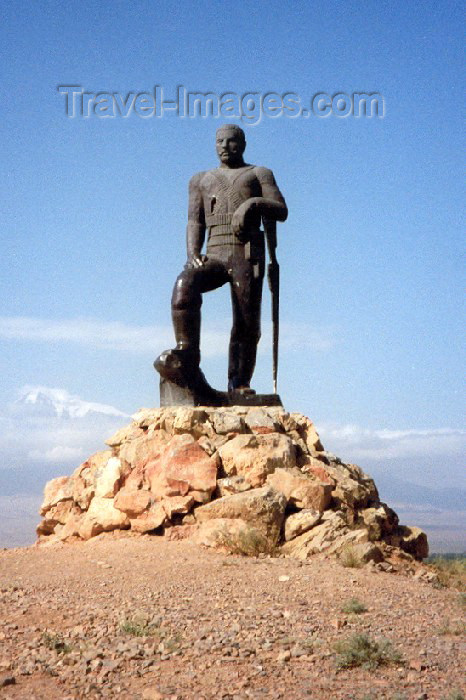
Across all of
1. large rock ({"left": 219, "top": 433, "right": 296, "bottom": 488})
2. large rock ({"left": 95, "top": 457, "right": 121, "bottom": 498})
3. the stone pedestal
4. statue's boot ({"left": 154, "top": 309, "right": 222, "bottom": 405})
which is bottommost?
large rock ({"left": 95, "top": 457, "right": 121, "bottom": 498})

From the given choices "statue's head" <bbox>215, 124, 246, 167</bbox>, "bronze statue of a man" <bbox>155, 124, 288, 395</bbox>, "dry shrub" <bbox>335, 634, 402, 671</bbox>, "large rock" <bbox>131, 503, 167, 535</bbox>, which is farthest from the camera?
"statue's head" <bbox>215, 124, 246, 167</bbox>

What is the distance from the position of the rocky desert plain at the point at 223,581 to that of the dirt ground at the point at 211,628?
0.01 m

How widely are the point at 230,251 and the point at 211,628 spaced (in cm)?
491

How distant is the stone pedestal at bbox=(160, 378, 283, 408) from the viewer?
8.96m

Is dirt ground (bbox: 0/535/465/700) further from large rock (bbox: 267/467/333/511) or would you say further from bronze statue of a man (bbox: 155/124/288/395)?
bronze statue of a man (bbox: 155/124/288/395)

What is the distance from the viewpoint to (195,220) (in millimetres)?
9602

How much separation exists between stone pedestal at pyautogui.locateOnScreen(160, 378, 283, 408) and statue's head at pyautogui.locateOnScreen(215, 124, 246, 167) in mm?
2588

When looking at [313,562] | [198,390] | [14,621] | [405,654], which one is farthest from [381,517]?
[14,621]

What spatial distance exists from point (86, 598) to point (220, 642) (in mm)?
1405

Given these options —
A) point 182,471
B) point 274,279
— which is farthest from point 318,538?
point 274,279

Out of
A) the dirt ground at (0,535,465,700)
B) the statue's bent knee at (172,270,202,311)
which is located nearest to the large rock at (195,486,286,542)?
the dirt ground at (0,535,465,700)

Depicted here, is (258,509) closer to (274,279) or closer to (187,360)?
(187,360)

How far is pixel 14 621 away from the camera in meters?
5.67

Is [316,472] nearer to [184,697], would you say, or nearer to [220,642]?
[220,642]
